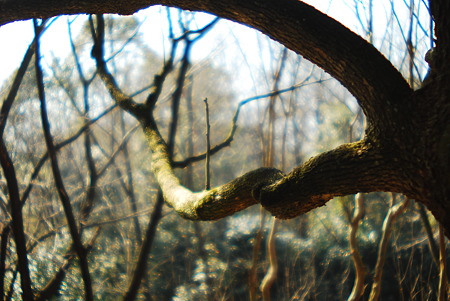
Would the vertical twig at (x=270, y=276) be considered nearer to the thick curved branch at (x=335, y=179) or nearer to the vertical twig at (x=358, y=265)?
A: the vertical twig at (x=358, y=265)

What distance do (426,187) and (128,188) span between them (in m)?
5.49

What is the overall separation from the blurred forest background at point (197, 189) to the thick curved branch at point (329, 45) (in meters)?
2.69

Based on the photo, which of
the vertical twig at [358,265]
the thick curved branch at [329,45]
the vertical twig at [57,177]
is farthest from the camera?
the vertical twig at [358,265]

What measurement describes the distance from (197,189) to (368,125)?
6.72m

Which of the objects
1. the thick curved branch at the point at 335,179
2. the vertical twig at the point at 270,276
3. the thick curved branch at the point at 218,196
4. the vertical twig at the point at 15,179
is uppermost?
the vertical twig at the point at 15,179

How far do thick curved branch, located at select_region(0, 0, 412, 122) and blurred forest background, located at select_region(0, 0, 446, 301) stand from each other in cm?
269

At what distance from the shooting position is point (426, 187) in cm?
108

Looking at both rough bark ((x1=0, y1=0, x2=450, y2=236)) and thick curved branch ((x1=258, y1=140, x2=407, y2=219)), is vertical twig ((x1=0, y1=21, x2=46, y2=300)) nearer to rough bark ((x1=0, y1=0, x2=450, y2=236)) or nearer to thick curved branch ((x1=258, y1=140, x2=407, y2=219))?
rough bark ((x1=0, y1=0, x2=450, y2=236))

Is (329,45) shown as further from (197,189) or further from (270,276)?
(197,189)

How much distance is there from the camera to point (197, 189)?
25.7ft

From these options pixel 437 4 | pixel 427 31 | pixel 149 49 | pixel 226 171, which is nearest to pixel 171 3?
pixel 437 4

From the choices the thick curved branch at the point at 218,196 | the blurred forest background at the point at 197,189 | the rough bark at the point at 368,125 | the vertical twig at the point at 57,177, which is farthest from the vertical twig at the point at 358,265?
the rough bark at the point at 368,125

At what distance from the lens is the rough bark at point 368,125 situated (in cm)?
106

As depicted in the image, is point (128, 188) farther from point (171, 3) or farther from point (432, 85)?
point (432, 85)
